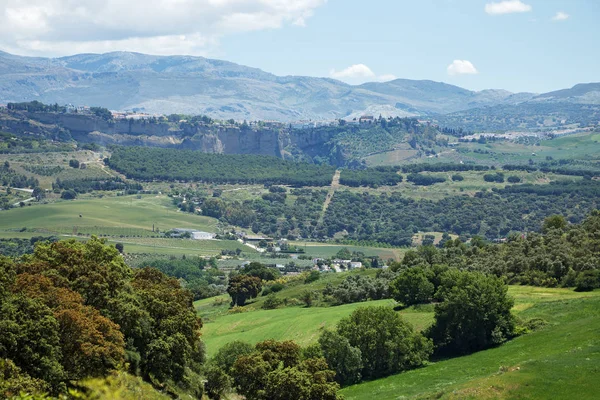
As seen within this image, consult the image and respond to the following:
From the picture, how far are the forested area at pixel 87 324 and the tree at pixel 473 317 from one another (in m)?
16.4

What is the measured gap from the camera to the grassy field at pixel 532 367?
39500mm

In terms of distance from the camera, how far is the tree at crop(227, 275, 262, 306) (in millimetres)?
93375

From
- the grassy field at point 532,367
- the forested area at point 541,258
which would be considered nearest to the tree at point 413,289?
the forested area at point 541,258

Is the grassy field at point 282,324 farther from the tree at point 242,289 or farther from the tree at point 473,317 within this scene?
the tree at point 242,289

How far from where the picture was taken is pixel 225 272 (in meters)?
134

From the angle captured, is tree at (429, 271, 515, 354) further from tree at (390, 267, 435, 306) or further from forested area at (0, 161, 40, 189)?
forested area at (0, 161, 40, 189)

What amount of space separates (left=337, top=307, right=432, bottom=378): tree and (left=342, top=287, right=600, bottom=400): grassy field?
133 centimetres

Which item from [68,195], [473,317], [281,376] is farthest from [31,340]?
[68,195]

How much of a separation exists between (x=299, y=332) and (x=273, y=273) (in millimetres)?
43132

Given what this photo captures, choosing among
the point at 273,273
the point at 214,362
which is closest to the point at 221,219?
the point at 273,273

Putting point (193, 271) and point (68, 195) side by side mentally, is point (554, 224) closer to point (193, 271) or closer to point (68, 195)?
point (193, 271)

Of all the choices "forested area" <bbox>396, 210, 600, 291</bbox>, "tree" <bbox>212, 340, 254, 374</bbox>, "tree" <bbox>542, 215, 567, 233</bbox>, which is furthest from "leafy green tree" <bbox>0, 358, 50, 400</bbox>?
"tree" <bbox>542, 215, 567, 233</bbox>

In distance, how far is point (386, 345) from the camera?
55.3 meters

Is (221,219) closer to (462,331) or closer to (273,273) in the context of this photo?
(273,273)
